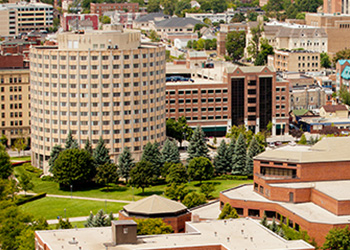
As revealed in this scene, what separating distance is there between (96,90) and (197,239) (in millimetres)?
70602

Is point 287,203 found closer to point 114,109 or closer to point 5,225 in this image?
point 5,225

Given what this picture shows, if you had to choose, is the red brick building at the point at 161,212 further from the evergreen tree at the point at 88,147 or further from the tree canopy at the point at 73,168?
the evergreen tree at the point at 88,147

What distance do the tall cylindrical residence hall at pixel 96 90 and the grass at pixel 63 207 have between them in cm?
2054

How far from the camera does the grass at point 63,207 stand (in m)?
155

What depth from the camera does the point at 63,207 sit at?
521ft

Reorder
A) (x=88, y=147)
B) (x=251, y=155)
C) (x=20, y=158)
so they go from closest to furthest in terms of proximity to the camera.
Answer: (x=251, y=155), (x=88, y=147), (x=20, y=158)

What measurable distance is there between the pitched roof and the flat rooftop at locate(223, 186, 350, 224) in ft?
43.2

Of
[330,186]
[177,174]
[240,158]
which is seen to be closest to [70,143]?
[177,174]

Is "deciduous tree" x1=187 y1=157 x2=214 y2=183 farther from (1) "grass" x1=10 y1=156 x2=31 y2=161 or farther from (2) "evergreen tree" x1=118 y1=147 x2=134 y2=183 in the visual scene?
(1) "grass" x1=10 y1=156 x2=31 y2=161

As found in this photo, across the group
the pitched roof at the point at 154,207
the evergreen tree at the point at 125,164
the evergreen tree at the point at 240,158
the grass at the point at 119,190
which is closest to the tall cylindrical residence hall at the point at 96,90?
the evergreen tree at the point at 125,164

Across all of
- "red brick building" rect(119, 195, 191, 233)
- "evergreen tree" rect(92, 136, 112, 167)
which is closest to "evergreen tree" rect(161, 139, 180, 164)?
"evergreen tree" rect(92, 136, 112, 167)

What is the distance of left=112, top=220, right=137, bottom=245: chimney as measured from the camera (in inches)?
4299

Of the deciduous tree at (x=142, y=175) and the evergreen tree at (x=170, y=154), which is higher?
the evergreen tree at (x=170, y=154)

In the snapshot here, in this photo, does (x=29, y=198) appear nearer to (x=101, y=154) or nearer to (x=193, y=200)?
(x=101, y=154)
